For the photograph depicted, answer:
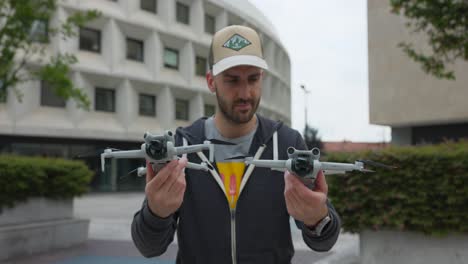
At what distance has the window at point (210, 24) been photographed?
132 ft

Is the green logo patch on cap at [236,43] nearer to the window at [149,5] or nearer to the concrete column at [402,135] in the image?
the concrete column at [402,135]

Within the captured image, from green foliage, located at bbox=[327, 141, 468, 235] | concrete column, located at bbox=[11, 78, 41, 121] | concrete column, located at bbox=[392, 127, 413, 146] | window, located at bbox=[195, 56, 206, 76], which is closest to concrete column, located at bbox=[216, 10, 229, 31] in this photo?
window, located at bbox=[195, 56, 206, 76]

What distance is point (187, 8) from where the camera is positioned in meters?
38.5

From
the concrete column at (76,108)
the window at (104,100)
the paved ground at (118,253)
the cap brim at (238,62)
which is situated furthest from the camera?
the window at (104,100)

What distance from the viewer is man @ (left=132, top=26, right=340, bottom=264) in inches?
91.1

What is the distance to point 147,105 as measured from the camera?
35281 mm

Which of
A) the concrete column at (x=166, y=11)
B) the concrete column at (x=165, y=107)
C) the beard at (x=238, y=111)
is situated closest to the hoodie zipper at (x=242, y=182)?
the beard at (x=238, y=111)

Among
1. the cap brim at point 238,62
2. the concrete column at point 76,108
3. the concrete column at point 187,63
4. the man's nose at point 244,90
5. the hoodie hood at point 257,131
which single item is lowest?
the hoodie hood at point 257,131

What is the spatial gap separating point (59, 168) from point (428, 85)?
2192 centimetres

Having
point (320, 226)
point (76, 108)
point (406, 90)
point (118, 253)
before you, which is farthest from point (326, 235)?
point (76, 108)

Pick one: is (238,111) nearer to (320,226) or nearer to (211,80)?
(211,80)

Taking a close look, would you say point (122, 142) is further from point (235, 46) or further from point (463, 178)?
point (235, 46)

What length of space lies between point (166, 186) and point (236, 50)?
2.76 ft

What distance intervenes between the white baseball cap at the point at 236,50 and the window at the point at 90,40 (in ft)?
104
